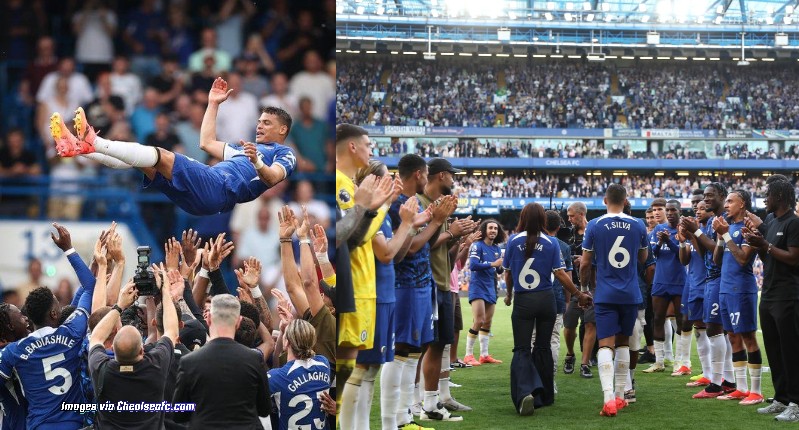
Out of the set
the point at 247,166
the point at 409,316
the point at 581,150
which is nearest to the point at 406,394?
the point at 409,316

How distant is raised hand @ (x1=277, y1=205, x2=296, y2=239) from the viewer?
14.2 ft

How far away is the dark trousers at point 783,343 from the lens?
23.2ft

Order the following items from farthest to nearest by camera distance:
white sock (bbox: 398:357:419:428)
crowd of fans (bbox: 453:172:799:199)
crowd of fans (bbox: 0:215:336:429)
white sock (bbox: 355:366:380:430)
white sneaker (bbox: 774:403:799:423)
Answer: crowd of fans (bbox: 453:172:799:199) → white sneaker (bbox: 774:403:799:423) → white sock (bbox: 398:357:419:428) → white sock (bbox: 355:366:380:430) → crowd of fans (bbox: 0:215:336:429)

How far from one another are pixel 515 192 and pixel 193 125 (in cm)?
3506

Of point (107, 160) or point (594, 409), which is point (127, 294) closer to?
point (107, 160)

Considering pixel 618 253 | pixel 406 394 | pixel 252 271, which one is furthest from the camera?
pixel 618 253

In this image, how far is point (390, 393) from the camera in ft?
18.2

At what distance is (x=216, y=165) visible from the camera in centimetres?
409

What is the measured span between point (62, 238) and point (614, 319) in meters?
4.70

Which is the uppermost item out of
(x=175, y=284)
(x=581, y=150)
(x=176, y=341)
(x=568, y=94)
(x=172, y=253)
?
(x=568, y=94)

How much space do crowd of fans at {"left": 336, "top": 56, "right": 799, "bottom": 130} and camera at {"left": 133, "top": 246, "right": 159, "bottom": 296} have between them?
121ft

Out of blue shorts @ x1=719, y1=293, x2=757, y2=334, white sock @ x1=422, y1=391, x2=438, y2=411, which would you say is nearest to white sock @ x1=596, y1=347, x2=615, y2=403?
blue shorts @ x1=719, y1=293, x2=757, y2=334

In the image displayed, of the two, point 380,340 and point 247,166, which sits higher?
point 247,166

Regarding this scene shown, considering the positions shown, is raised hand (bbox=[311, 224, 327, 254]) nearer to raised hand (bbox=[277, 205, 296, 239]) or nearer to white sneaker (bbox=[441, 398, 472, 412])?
raised hand (bbox=[277, 205, 296, 239])
